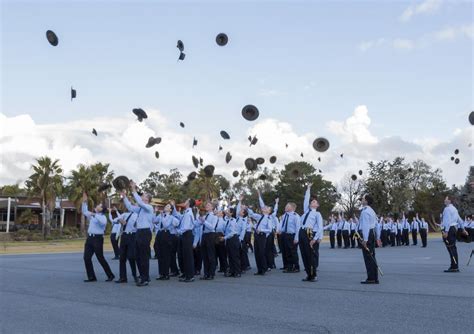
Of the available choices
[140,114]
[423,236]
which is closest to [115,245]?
[140,114]

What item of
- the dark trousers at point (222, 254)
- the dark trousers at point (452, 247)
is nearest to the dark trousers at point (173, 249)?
the dark trousers at point (222, 254)

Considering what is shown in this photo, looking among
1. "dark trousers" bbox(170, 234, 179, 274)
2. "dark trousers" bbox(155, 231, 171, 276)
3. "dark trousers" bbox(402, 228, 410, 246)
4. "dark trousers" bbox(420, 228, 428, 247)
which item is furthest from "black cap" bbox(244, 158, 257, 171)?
"dark trousers" bbox(402, 228, 410, 246)

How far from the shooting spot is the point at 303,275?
14672 millimetres

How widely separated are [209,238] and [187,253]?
0.99 m

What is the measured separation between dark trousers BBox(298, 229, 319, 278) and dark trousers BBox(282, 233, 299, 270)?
2.76m

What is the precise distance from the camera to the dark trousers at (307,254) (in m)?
12.9

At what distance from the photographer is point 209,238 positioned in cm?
1398

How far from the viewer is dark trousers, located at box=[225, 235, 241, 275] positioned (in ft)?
47.1

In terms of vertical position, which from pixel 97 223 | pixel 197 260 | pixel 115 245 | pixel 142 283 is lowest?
pixel 142 283

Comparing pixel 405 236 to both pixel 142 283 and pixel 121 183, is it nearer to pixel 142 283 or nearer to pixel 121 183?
pixel 121 183

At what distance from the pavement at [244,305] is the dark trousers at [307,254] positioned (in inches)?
14.9

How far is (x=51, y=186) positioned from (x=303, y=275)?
4681cm

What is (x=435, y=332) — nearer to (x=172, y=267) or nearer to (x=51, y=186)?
(x=172, y=267)

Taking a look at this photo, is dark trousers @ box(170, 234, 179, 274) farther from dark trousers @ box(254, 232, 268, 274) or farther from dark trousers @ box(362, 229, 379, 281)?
dark trousers @ box(362, 229, 379, 281)
